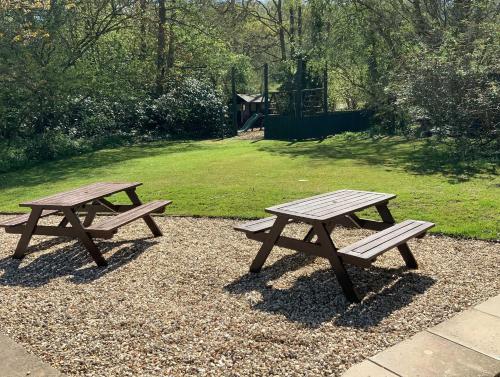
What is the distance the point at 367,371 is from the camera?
2719 mm

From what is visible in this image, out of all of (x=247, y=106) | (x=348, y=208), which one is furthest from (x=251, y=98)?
(x=348, y=208)

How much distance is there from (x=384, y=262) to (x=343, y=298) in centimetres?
105

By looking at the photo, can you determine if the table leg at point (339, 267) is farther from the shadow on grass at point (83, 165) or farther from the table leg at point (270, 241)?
the shadow on grass at point (83, 165)

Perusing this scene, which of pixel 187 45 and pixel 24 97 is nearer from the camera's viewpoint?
pixel 24 97

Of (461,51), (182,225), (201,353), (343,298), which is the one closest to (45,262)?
(182,225)

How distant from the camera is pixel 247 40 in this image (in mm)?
46156

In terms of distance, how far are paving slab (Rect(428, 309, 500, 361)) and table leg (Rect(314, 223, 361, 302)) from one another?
0.73m

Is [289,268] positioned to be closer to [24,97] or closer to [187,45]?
[24,97]

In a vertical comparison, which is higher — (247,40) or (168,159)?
(247,40)

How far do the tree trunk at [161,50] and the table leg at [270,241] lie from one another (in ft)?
68.4

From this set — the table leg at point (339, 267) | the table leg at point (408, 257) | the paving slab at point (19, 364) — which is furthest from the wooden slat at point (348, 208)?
the paving slab at point (19, 364)

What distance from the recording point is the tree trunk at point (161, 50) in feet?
77.6

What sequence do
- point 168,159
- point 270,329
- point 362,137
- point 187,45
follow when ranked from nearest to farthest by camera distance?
point 270,329, point 168,159, point 362,137, point 187,45

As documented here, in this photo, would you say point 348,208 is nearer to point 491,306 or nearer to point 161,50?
point 491,306
